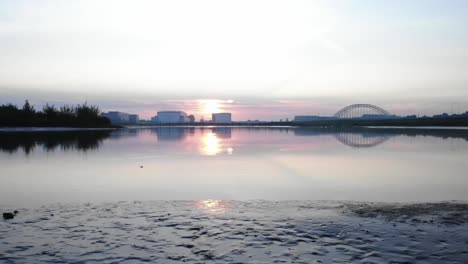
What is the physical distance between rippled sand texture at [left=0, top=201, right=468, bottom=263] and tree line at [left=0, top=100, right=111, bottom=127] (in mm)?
84298

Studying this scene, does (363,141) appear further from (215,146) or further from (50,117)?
(50,117)

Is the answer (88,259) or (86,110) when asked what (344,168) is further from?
(86,110)

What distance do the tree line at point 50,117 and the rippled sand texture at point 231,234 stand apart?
8430 centimetres

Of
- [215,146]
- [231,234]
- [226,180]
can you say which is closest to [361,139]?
[215,146]

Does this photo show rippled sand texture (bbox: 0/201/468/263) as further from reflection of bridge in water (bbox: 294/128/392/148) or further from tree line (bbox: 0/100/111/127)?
tree line (bbox: 0/100/111/127)

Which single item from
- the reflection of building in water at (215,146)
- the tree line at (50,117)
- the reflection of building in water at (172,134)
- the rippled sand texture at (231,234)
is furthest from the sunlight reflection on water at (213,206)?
the tree line at (50,117)

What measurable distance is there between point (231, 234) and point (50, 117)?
9817 centimetres

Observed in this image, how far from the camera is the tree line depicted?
277 ft

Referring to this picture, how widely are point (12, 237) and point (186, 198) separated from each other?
5383 millimetres

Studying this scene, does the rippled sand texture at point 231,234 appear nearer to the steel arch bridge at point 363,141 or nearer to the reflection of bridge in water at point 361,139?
the steel arch bridge at point 363,141

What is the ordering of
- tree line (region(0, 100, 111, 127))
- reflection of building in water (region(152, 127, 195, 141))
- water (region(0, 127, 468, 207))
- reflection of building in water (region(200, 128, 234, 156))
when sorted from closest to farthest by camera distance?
1. water (region(0, 127, 468, 207))
2. reflection of building in water (region(200, 128, 234, 156))
3. reflection of building in water (region(152, 127, 195, 141))
4. tree line (region(0, 100, 111, 127))

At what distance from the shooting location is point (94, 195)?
13.1m

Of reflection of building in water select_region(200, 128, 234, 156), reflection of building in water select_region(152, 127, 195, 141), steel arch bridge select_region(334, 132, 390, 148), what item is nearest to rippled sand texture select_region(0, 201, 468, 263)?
reflection of building in water select_region(200, 128, 234, 156)

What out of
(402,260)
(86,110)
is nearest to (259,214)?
(402,260)
